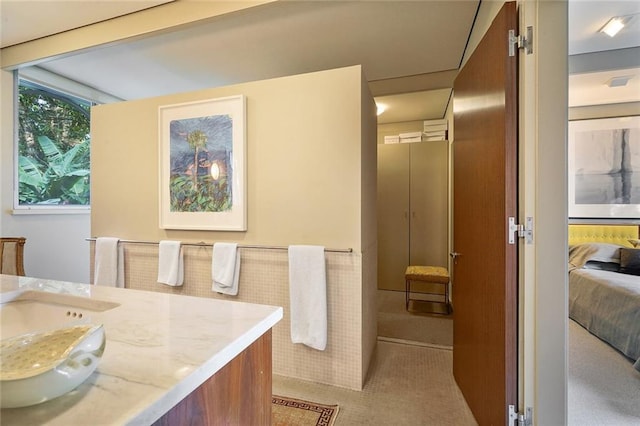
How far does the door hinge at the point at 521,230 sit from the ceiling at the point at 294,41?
171 centimetres

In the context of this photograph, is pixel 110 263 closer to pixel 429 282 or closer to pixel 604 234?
pixel 429 282

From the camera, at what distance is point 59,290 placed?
3.57 ft

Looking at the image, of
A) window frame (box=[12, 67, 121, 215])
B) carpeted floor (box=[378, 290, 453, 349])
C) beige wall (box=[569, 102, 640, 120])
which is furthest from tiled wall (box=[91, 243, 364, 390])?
beige wall (box=[569, 102, 640, 120])

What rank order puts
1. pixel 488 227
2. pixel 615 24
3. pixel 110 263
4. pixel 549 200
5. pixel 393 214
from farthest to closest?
pixel 393 214 → pixel 110 263 → pixel 615 24 → pixel 488 227 → pixel 549 200

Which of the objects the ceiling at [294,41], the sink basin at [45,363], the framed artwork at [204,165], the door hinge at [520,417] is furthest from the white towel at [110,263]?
the door hinge at [520,417]

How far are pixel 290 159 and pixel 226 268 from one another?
99cm

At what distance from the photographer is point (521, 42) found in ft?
4.38

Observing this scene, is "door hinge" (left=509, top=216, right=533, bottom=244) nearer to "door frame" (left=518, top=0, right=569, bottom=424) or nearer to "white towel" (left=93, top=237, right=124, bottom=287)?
"door frame" (left=518, top=0, right=569, bottom=424)

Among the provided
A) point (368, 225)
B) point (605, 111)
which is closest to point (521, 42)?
point (368, 225)

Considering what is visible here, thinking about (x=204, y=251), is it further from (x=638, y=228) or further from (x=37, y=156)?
(x=638, y=228)

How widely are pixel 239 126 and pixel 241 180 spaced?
1.40 ft

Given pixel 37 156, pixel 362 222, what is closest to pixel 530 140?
pixel 362 222

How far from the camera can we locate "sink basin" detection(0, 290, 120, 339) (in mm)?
974

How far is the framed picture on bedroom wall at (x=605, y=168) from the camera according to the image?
3465mm
